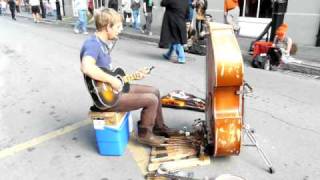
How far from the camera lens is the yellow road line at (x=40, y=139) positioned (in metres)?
3.56

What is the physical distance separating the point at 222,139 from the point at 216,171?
1.06 ft

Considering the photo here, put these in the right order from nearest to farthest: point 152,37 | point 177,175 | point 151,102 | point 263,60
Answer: point 177,175 → point 151,102 → point 263,60 → point 152,37

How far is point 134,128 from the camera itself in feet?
13.2

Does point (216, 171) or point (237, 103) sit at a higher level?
point (237, 103)

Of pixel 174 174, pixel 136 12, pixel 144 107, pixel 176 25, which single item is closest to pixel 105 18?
pixel 144 107

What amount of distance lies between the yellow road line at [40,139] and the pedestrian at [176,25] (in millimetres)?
3721

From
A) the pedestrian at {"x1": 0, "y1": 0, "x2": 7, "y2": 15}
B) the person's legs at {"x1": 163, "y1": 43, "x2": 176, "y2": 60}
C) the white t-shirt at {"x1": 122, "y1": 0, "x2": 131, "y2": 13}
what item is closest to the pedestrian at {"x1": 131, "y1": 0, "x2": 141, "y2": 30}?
the white t-shirt at {"x1": 122, "y1": 0, "x2": 131, "y2": 13}

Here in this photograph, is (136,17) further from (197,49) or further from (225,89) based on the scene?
(225,89)

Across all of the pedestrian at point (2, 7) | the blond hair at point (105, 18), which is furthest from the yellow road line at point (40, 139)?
the pedestrian at point (2, 7)

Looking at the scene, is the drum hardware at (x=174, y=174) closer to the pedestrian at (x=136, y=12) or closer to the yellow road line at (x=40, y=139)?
the yellow road line at (x=40, y=139)

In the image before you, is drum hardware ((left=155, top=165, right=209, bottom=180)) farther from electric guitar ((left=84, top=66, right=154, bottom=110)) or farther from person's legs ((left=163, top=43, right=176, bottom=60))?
person's legs ((left=163, top=43, right=176, bottom=60))

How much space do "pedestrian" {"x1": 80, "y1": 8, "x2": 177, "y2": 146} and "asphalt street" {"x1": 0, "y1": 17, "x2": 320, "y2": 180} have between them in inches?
11.6

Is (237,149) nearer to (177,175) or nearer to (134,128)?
(177,175)

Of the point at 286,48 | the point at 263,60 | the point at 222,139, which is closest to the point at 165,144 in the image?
the point at 222,139
